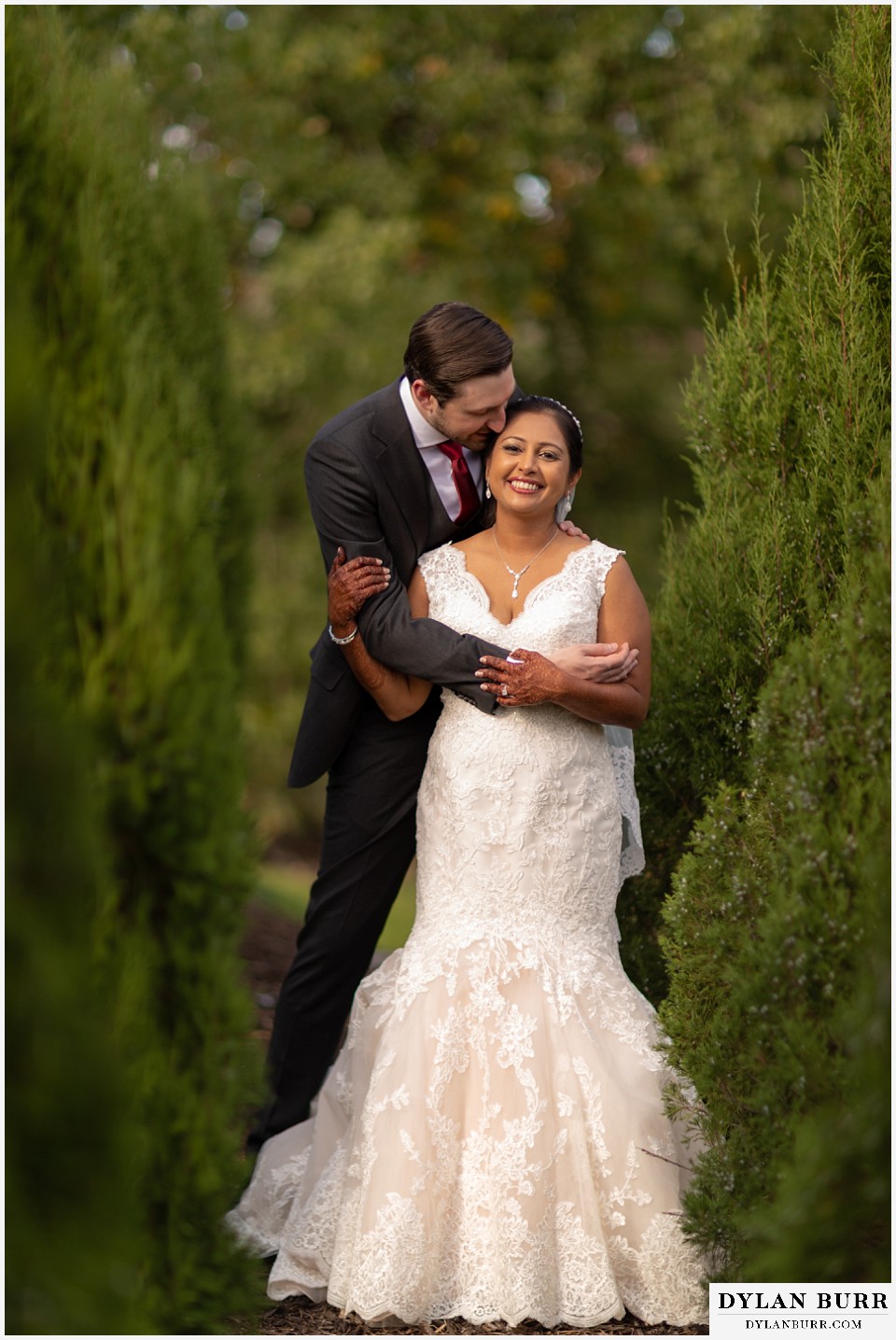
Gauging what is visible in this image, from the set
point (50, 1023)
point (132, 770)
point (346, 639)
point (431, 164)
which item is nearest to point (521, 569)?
point (346, 639)

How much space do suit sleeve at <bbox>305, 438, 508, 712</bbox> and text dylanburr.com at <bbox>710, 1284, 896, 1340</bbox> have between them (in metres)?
1.79

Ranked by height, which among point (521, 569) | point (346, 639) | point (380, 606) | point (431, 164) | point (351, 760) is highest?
point (431, 164)

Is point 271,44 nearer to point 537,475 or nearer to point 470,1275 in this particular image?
point 537,475

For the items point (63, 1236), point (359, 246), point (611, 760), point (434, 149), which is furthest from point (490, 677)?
point (434, 149)

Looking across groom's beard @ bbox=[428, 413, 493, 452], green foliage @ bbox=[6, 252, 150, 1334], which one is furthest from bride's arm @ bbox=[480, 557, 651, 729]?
green foliage @ bbox=[6, 252, 150, 1334]

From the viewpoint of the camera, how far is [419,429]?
4.32 metres

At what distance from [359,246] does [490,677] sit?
26.5 ft

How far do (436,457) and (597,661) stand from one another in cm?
100

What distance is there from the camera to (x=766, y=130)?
10.3 meters

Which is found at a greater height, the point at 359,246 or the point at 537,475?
the point at 359,246

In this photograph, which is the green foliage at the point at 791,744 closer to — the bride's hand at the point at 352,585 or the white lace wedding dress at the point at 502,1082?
the white lace wedding dress at the point at 502,1082

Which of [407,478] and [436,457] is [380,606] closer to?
[407,478]

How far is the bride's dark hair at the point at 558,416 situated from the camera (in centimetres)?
407

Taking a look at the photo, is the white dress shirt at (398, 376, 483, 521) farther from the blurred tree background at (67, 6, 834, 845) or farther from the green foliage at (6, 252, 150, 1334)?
the blurred tree background at (67, 6, 834, 845)
